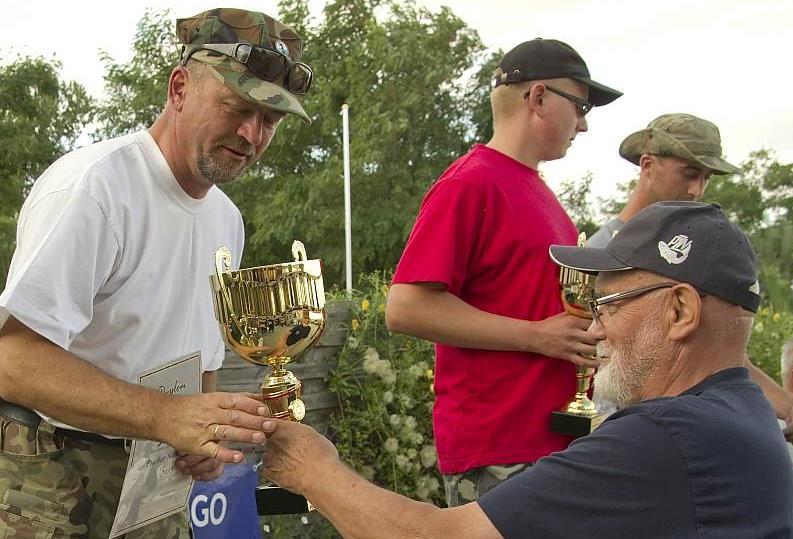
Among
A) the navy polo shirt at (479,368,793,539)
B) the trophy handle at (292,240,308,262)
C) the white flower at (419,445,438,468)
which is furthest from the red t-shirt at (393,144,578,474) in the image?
the white flower at (419,445,438,468)

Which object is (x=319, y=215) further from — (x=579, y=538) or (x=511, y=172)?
(x=579, y=538)

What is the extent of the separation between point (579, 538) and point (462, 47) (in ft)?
77.3

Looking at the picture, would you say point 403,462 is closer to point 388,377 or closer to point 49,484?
point 388,377

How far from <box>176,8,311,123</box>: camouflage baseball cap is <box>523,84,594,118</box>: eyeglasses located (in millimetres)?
1138

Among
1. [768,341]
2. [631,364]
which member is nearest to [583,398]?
[631,364]

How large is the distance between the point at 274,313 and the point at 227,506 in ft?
3.19

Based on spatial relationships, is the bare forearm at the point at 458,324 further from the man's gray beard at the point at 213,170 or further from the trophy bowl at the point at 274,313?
the man's gray beard at the point at 213,170

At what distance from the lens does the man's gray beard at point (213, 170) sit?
2303 mm

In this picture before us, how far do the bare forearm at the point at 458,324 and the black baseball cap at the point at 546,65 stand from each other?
892 mm

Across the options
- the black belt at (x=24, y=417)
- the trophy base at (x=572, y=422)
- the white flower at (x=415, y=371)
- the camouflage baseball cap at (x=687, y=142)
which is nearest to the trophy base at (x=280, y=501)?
the black belt at (x=24, y=417)

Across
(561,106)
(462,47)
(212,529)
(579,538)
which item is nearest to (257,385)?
(212,529)

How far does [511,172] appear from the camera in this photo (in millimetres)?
3133

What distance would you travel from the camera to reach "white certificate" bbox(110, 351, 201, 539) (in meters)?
2.14

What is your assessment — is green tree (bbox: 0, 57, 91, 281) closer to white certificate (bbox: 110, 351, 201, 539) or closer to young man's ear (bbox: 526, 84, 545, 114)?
young man's ear (bbox: 526, 84, 545, 114)
